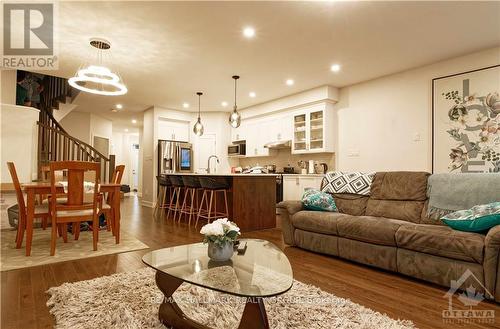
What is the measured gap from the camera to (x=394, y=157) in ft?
16.2

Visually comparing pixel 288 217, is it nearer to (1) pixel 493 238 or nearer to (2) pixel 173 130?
(1) pixel 493 238

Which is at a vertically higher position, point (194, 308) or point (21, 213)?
point (21, 213)

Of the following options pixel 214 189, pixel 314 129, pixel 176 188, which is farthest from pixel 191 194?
pixel 314 129

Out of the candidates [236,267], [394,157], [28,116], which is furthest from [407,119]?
[28,116]

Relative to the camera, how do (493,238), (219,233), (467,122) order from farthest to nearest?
(467,122) → (493,238) → (219,233)

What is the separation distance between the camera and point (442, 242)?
7.41 ft

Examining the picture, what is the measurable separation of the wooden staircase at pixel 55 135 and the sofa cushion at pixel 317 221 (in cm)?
419

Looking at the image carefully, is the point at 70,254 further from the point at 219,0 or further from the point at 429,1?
the point at 429,1

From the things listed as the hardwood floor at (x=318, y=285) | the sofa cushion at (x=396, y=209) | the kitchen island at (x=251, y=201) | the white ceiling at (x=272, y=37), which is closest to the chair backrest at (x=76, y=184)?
the hardwood floor at (x=318, y=285)

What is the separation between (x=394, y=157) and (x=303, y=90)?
7.62 feet

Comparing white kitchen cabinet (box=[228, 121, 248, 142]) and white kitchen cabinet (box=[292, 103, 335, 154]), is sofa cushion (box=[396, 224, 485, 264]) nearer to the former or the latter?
white kitchen cabinet (box=[292, 103, 335, 154])

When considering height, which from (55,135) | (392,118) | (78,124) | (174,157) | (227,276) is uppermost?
(78,124)

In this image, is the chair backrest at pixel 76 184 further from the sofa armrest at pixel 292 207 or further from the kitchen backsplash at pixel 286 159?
the kitchen backsplash at pixel 286 159

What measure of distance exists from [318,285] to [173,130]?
6.65m
